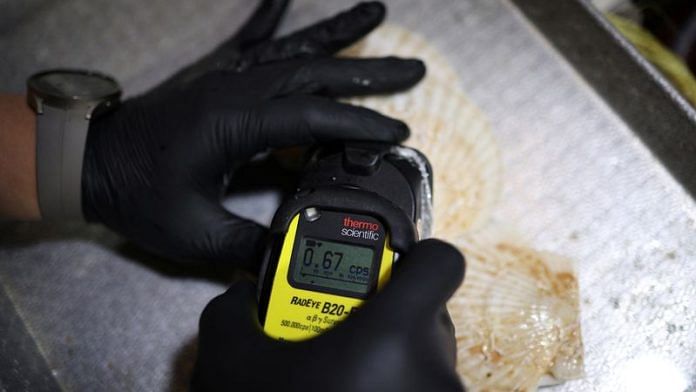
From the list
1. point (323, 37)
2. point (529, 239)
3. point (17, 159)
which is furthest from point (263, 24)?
point (529, 239)

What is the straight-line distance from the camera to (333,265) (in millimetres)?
582

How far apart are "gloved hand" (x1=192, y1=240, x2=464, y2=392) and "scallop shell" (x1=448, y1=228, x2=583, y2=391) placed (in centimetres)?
18

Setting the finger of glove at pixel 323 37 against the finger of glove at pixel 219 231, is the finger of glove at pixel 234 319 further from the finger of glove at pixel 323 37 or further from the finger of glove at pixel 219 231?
the finger of glove at pixel 323 37

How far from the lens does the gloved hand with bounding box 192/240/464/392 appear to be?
0.46 meters

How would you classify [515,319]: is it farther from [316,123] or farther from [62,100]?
[62,100]

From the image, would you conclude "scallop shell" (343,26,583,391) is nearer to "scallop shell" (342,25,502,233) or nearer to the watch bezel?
"scallop shell" (342,25,502,233)

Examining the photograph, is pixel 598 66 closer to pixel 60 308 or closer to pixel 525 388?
pixel 525 388

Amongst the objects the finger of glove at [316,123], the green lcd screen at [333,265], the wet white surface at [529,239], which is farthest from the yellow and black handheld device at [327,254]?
the wet white surface at [529,239]

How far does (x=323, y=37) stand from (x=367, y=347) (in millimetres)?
474

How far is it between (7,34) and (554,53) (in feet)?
2.80

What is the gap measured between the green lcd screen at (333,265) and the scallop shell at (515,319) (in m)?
0.23

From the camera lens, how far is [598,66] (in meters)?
0.84

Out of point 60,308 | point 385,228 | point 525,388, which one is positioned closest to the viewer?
point 385,228

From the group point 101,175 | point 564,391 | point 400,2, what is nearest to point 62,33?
point 101,175
